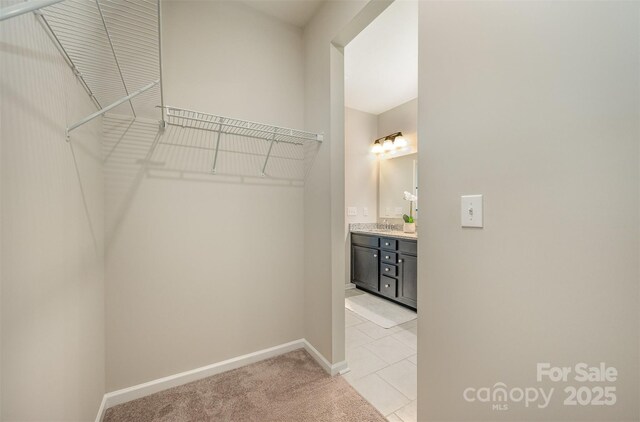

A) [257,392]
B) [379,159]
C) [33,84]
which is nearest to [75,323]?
[33,84]

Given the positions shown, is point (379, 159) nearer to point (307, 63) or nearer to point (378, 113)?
point (378, 113)

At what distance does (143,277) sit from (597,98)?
210 cm

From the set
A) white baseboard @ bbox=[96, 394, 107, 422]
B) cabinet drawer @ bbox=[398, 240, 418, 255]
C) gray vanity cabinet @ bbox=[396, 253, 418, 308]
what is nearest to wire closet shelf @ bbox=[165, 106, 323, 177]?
white baseboard @ bbox=[96, 394, 107, 422]

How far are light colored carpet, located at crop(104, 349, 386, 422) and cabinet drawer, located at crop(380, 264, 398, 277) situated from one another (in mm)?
1585

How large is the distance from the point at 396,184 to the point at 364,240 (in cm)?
98

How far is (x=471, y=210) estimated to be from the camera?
87 cm

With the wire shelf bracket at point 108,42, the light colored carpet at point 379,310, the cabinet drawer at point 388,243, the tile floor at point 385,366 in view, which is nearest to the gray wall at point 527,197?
the tile floor at point 385,366

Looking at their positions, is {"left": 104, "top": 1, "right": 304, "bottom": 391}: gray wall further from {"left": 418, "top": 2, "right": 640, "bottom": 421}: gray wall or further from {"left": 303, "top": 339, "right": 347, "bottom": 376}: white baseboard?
{"left": 418, "top": 2, "right": 640, "bottom": 421}: gray wall

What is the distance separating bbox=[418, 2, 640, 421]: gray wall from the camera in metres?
0.58

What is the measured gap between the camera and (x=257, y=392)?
1.52 metres

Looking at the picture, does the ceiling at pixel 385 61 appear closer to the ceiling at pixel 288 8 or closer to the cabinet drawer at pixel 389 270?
the ceiling at pixel 288 8

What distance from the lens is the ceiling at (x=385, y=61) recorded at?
1.94 meters

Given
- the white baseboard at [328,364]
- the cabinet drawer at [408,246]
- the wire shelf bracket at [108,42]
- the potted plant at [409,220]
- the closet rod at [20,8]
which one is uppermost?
the wire shelf bracket at [108,42]

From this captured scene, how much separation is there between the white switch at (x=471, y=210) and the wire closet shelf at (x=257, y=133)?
1166 millimetres
